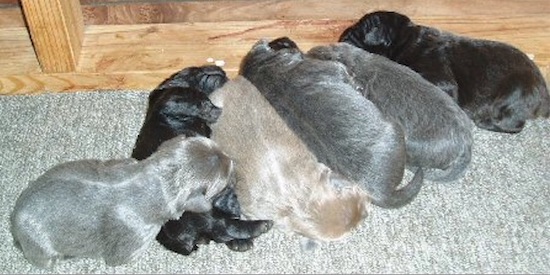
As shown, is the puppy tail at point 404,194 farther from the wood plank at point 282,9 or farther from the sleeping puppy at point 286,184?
the wood plank at point 282,9

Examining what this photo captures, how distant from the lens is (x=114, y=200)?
80.0 inches

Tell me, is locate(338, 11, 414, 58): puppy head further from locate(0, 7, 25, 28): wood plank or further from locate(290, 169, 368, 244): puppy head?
locate(0, 7, 25, 28): wood plank

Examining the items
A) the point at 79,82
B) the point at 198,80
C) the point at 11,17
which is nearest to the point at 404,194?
the point at 198,80

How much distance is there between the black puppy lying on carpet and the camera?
220cm

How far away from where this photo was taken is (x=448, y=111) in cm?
226

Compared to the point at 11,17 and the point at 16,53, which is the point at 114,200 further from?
the point at 11,17

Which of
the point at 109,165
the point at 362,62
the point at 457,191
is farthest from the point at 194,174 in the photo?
the point at 457,191

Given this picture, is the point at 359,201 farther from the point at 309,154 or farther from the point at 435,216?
the point at 435,216

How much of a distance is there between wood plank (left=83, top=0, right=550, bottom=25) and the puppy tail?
1.06 metres

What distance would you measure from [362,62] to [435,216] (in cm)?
58

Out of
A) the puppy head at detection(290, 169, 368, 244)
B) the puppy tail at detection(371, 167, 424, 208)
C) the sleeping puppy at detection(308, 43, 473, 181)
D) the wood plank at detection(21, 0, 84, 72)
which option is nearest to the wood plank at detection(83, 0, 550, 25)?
the wood plank at detection(21, 0, 84, 72)

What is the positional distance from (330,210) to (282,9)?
4.23ft

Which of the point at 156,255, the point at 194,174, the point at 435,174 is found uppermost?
the point at 194,174

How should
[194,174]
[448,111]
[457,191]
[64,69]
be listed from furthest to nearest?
[64,69] < [457,191] < [448,111] < [194,174]
